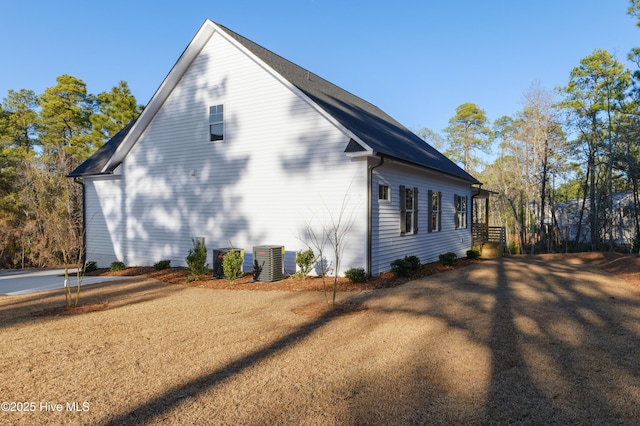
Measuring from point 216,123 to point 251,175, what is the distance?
2388mm

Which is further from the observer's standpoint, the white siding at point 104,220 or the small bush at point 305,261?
the white siding at point 104,220

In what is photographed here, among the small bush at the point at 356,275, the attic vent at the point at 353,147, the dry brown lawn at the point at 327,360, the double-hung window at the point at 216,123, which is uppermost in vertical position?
the double-hung window at the point at 216,123

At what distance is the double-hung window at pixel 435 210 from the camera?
14.1 metres

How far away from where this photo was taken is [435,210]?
14.7 metres

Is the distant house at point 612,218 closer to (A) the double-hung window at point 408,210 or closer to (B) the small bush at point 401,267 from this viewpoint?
(A) the double-hung window at point 408,210

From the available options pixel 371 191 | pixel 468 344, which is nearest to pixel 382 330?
pixel 468 344

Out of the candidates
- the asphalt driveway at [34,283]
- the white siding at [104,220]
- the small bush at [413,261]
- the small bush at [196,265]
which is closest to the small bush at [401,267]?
the small bush at [413,261]

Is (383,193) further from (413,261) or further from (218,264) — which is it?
(218,264)

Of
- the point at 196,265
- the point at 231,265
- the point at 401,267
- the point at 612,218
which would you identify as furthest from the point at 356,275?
the point at 612,218

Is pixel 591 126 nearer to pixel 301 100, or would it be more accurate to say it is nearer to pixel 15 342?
pixel 301 100

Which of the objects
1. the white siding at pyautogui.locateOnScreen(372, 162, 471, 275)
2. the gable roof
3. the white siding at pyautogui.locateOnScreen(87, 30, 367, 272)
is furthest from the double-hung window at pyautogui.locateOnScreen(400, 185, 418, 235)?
the white siding at pyautogui.locateOnScreen(87, 30, 367, 272)

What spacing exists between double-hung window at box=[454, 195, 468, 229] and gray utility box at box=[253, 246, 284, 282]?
9.44 meters

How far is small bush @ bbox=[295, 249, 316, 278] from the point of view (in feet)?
34.6

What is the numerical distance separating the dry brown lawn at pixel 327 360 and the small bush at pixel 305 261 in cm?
218
